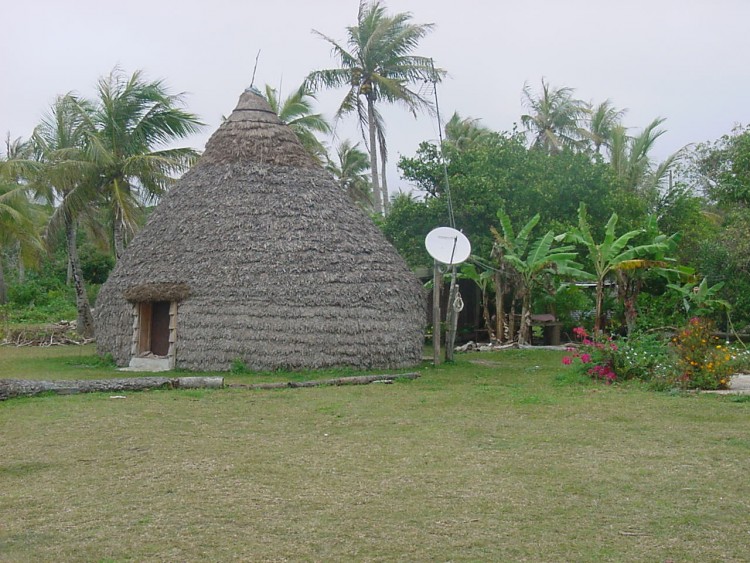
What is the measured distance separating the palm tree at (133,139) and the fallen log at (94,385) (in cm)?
996

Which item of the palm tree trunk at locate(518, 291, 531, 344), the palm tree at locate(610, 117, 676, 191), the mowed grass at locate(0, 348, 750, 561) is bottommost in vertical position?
the mowed grass at locate(0, 348, 750, 561)

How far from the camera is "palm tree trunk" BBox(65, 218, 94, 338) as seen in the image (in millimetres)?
22156

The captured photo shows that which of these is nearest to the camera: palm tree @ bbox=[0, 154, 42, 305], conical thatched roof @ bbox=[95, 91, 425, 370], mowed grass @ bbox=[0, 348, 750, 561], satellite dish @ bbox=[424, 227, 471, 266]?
mowed grass @ bbox=[0, 348, 750, 561]

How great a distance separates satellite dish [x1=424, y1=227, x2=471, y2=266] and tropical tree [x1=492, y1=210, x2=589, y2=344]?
3.52m

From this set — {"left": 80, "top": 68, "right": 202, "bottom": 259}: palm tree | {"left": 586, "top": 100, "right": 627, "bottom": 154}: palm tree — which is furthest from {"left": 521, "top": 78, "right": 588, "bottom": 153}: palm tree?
{"left": 80, "top": 68, "right": 202, "bottom": 259}: palm tree

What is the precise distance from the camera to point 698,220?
2425 cm

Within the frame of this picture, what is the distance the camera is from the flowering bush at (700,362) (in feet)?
35.1

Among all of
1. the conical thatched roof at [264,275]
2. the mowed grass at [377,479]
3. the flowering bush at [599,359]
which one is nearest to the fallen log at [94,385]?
the mowed grass at [377,479]

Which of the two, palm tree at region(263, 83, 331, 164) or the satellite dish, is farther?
palm tree at region(263, 83, 331, 164)

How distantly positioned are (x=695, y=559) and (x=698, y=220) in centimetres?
2192

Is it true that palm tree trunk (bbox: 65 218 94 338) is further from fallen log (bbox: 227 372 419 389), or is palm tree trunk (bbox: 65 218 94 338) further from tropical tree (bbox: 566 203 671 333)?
tropical tree (bbox: 566 203 671 333)

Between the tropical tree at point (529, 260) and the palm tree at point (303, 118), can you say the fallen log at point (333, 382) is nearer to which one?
the tropical tree at point (529, 260)

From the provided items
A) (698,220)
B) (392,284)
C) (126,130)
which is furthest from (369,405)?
(698,220)

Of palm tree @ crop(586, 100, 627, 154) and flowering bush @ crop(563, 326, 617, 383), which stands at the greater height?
palm tree @ crop(586, 100, 627, 154)
